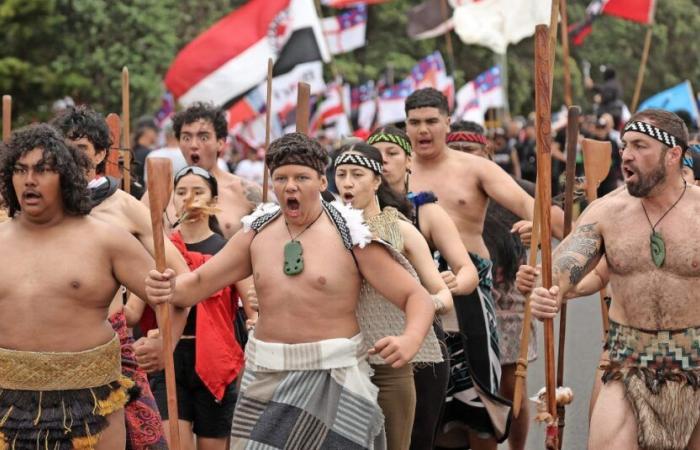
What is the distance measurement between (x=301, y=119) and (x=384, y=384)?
1368 millimetres

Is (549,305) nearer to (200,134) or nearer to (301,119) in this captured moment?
(301,119)

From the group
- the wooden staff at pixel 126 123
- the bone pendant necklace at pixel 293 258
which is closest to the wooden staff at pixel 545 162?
the bone pendant necklace at pixel 293 258

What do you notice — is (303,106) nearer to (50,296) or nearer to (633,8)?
(50,296)

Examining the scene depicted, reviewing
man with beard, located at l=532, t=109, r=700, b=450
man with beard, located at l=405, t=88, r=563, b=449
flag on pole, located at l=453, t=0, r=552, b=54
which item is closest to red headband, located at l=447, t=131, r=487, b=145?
man with beard, located at l=405, t=88, r=563, b=449

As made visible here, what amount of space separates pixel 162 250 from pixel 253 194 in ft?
9.95

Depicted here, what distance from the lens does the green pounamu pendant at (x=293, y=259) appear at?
19.4 ft

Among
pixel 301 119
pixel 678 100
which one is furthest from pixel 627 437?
pixel 678 100

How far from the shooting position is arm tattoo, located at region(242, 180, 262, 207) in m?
8.86

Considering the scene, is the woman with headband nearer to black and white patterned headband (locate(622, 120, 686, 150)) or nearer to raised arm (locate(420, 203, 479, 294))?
raised arm (locate(420, 203, 479, 294))

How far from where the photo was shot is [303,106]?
7016mm

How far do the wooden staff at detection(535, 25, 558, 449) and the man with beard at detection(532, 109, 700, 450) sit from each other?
15cm

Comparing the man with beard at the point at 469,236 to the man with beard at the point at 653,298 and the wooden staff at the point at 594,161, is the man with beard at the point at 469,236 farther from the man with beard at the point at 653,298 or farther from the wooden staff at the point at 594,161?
the man with beard at the point at 653,298

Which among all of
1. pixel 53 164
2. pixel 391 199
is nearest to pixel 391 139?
pixel 391 199

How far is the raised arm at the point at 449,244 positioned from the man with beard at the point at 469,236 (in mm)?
817
